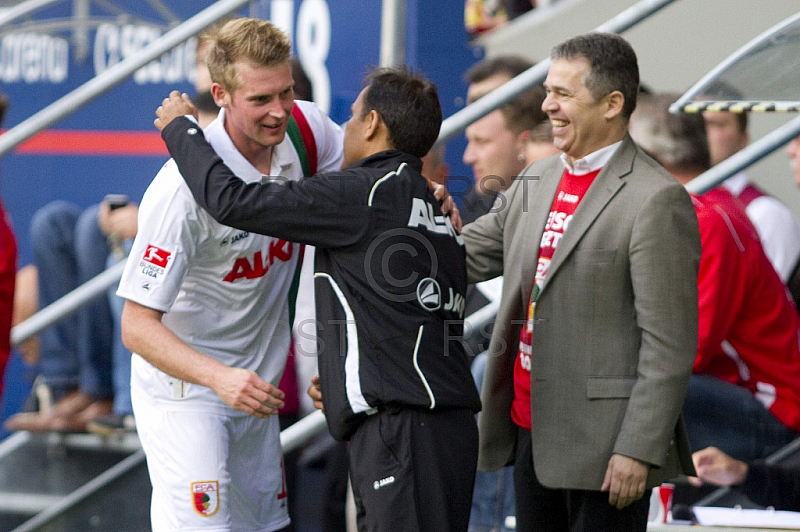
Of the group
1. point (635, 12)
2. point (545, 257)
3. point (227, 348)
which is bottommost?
point (227, 348)

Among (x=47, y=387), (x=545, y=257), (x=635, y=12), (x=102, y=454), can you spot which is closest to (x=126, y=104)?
(x=47, y=387)

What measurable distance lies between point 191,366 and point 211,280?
0.96ft

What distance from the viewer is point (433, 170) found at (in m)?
4.23

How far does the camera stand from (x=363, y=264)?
2.66 m

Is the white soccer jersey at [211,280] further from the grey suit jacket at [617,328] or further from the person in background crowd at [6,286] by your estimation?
the person in background crowd at [6,286]

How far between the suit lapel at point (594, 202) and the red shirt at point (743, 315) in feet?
2.47

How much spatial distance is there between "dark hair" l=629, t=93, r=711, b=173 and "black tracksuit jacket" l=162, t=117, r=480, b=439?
1.26 meters

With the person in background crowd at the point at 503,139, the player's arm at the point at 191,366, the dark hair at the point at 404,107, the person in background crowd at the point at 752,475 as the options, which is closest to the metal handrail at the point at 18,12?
the person in background crowd at the point at 503,139

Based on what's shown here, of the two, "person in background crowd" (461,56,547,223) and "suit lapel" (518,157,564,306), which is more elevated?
"person in background crowd" (461,56,547,223)

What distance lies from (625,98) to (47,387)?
3.32 metres

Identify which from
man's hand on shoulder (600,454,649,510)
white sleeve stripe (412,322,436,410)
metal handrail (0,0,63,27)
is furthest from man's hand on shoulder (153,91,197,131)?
metal handrail (0,0,63,27)

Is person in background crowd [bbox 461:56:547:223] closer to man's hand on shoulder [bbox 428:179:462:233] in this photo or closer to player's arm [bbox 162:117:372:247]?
man's hand on shoulder [bbox 428:179:462:233]

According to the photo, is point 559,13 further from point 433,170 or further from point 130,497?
point 130,497

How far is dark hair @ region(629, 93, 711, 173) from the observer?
368cm
